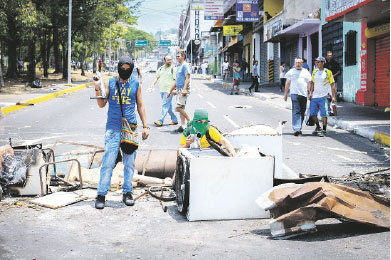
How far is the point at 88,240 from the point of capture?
16.1 ft

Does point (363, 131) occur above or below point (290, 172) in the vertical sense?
above

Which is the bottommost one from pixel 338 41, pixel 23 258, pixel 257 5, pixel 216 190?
pixel 23 258

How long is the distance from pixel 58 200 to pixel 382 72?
50.5 feet

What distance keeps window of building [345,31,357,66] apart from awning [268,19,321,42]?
530 cm

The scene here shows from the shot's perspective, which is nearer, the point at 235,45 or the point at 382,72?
the point at 382,72

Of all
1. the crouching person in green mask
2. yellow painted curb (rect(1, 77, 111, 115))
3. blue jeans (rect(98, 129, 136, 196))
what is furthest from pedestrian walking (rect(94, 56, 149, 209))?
yellow painted curb (rect(1, 77, 111, 115))

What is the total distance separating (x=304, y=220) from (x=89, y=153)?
13.3 ft

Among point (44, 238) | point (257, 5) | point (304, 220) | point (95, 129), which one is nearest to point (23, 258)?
point (44, 238)

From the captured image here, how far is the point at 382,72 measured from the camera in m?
18.9

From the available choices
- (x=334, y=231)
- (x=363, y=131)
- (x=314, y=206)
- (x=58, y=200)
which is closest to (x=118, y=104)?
(x=58, y=200)

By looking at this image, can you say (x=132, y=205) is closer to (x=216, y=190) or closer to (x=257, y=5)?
(x=216, y=190)

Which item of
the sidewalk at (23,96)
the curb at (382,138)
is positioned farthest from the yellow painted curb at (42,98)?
the curb at (382,138)

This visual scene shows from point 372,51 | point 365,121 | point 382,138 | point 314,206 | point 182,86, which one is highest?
point 372,51

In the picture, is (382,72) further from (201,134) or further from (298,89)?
(201,134)
